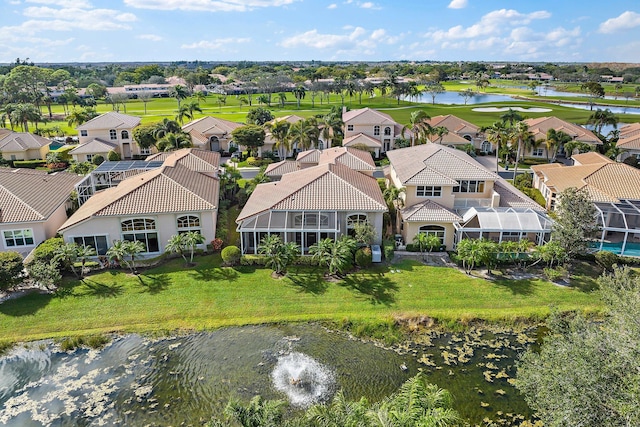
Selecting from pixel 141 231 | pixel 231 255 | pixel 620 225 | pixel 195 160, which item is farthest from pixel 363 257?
pixel 195 160

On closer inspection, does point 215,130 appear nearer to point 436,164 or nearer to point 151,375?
point 436,164

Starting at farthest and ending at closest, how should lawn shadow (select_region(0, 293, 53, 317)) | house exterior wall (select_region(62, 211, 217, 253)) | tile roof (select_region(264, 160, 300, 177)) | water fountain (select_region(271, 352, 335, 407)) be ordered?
tile roof (select_region(264, 160, 300, 177)), house exterior wall (select_region(62, 211, 217, 253)), lawn shadow (select_region(0, 293, 53, 317)), water fountain (select_region(271, 352, 335, 407))

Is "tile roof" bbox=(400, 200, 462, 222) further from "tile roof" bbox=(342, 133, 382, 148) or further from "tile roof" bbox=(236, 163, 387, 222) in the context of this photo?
"tile roof" bbox=(342, 133, 382, 148)

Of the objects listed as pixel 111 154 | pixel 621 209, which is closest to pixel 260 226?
pixel 621 209

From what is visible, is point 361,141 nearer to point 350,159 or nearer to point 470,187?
point 350,159

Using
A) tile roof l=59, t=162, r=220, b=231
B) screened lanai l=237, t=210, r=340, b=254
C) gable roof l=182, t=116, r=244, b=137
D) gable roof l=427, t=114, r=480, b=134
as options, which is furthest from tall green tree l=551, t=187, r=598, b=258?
gable roof l=182, t=116, r=244, b=137

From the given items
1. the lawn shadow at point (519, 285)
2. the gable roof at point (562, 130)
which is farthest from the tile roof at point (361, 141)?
the lawn shadow at point (519, 285)
